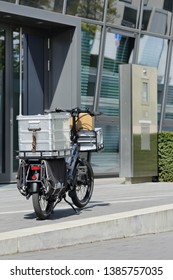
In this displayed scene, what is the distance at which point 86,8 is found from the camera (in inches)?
676

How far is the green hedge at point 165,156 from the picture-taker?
17.2 m

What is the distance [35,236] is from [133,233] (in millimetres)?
1996

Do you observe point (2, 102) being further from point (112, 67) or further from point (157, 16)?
point (157, 16)

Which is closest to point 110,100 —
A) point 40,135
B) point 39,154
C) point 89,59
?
point 89,59

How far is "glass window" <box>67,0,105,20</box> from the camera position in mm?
16781

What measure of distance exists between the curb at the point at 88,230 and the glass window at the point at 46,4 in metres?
6.84

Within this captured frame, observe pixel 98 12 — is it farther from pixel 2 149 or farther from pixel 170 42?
pixel 2 149

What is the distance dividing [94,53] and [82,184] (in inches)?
296

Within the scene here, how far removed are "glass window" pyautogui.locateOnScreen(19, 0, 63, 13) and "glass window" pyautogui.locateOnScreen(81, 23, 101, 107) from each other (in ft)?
3.22

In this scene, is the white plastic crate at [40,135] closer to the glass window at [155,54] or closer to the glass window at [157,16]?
the glass window at [155,54]

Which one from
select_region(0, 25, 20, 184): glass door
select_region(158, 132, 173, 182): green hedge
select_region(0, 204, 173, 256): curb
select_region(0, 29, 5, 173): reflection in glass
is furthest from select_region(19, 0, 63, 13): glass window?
select_region(0, 204, 173, 256): curb

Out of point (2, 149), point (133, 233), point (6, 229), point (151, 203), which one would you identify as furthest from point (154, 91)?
point (6, 229)

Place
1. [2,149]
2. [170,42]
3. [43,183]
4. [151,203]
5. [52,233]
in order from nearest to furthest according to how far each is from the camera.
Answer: [52,233]
[43,183]
[151,203]
[2,149]
[170,42]

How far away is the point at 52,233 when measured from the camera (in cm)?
847
